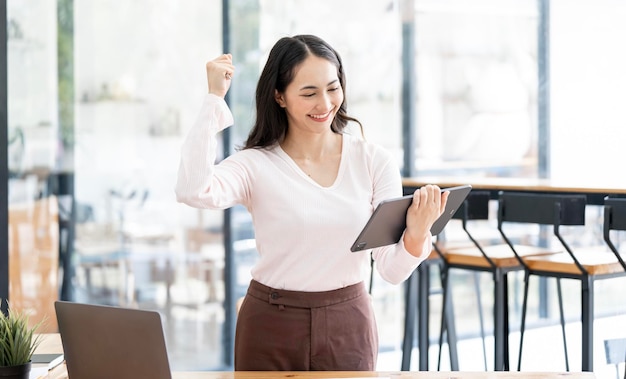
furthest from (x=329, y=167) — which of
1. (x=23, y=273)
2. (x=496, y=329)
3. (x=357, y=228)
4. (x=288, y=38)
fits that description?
(x=23, y=273)

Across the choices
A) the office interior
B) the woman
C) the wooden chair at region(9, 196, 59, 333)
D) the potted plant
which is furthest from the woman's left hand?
the wooden chair at region(9, 196, 59, 333)

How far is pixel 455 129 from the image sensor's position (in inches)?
216

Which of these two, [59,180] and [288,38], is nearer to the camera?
[288,38]

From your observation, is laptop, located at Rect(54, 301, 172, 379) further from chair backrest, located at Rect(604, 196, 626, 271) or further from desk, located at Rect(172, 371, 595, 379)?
chair backrest, located at Rect(604, 196, 626, 271)

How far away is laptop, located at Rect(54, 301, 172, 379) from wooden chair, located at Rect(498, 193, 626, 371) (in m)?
2.06

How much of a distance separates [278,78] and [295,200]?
0.33 metres

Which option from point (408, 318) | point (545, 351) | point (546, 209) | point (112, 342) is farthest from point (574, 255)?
point (112, 342)

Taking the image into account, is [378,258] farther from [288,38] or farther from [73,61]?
[73,61]

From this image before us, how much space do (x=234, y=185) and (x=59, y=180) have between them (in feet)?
9.53

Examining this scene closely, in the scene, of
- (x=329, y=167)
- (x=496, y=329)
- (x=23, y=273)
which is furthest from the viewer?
(x=23, y=273)

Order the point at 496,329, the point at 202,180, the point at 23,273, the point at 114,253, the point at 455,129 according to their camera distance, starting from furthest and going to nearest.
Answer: the point at 455,129 → the point at 114,253 → the point at 23,273 → the point at 496,329 → the point at 202,180

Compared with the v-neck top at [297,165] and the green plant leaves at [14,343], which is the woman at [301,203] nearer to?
the v-neck top at [297,165]

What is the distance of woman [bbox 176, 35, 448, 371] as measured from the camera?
84.0 inches

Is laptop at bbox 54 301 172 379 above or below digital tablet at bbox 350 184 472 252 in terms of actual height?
below
